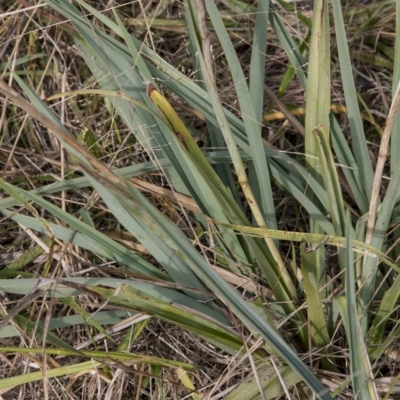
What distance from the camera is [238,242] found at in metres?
0.97

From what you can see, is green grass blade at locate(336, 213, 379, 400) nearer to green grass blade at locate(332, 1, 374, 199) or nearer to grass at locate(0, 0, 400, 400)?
grass at locate(0, 0, 400, 400)

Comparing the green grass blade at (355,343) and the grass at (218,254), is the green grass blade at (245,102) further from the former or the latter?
the green grass blade at (355,343)

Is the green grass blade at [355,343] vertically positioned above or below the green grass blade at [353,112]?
below

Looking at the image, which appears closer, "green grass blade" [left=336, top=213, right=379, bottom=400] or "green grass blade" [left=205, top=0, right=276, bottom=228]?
"green grass blade" [left=336, top=213, right=379, bottom=400]

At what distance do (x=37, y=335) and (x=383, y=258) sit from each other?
57 cm

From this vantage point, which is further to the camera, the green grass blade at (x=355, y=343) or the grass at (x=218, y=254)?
the grass at (x=218, y=254)

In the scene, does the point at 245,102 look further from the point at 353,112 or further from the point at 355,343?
the point at 355,343

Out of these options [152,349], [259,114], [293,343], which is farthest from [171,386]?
[259,114]

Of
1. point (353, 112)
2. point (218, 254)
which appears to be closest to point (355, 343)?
point (218, 254)

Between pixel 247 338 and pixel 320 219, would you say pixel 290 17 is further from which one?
pixel 247 338

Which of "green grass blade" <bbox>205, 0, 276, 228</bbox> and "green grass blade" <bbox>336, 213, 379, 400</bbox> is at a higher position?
"green grass blade" <bbox>205, 0, 276, 228</bbox>

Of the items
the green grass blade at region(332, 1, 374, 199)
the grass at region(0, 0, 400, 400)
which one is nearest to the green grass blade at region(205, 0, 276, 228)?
the grass at region(0, 0, 400, 400)

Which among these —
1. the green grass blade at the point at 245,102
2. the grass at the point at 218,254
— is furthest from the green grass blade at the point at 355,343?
the green grass blade at the point at 245,102

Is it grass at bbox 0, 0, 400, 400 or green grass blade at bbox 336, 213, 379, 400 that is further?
grass at bbox 0, 0, 400, 400
